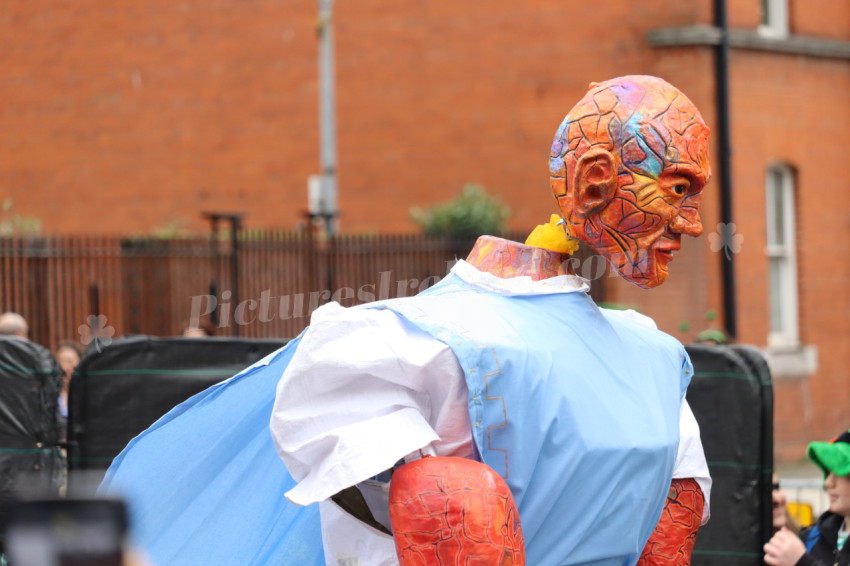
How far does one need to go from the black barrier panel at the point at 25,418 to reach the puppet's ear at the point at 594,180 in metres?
2.75

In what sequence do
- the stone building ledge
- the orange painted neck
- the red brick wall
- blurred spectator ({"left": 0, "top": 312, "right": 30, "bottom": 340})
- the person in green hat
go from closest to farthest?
1. the orange painted neck
2. the person in green hat
3. blurred spectator ({"left": 0, "top": 312, "right": 30, "bottom": 340})
4. the stone building ledge
5. the red brick wall

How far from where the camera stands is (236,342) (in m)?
4.02

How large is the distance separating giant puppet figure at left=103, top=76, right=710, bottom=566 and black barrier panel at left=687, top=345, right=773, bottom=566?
1754mm

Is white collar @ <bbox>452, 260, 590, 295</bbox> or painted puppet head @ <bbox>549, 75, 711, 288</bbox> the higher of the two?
painted puppet head @ <bbox>549, 75, 711, 288</bbox>

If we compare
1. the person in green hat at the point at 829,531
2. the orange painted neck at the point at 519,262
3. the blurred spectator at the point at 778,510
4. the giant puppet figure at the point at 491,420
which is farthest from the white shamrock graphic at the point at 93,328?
the orange painted neck at the point at 519,262

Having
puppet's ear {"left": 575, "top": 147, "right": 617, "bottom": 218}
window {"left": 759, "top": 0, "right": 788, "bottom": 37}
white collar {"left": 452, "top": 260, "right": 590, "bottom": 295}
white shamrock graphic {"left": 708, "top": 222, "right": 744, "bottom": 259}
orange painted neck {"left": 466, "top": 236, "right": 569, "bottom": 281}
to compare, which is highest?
window {"left": 759, "top": 0, "right": 788, "bottom": 37}

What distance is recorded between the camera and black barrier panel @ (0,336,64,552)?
4.07 metres

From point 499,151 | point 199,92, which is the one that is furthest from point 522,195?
point 199,92

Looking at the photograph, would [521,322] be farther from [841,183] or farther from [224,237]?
[841,183]

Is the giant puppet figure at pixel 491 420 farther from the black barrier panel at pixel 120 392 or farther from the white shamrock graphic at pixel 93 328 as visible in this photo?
the white shamrock graphic at pixel 93 328

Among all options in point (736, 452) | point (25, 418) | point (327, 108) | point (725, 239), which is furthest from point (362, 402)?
point (327, 108)

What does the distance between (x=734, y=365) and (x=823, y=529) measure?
0.64 m

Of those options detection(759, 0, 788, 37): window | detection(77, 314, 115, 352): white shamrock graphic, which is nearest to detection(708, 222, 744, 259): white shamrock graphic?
detection(759, 0, 788, 37): window

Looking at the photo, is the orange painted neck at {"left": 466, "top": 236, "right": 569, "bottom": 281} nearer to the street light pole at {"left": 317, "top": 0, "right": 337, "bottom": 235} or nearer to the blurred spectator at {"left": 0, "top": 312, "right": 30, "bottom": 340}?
the blurred spectator at {"left": 0, "top": 312, "right": 30, "bottom": 340}
